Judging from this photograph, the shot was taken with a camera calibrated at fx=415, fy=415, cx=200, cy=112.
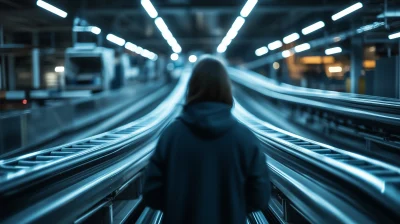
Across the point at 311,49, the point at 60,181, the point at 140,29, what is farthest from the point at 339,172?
the point at 140,29

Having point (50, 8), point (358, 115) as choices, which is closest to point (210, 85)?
point (358, 115)

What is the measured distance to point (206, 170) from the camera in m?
2.09

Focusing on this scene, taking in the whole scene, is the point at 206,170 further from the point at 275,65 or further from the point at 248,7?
the point at 275,65

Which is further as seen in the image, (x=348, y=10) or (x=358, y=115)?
(x=348, y=10)

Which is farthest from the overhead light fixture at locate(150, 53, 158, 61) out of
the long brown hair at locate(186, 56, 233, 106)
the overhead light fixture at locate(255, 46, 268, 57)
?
the long brown hair at locate(186, 56, 233, 106)

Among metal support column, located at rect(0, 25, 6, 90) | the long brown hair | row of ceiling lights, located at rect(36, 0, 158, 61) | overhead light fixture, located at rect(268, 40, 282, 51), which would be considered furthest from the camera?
overhead light fixture, located at rect(268, 40, 282, 51)

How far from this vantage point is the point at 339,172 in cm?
357

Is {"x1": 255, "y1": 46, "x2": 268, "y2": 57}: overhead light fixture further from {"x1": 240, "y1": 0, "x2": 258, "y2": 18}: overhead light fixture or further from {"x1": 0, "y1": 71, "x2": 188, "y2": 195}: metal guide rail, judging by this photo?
{"x1": 0, "y1": 71, "x2": 188, "y2": 195}: metal guide rail

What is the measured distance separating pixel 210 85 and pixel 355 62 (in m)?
11.8

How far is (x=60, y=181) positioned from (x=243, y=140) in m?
2.21

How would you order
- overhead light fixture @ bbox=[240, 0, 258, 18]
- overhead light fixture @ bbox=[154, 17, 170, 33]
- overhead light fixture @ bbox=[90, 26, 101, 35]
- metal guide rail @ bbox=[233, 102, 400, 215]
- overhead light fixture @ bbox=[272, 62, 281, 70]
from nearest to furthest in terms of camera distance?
1. metal guide rail @ bbox=[233, 102, 400, 215]
2. overhead light fixture @ bbox=[240, 0, 258, 18]
3. overhead light fixture @ bbox=[90, 26, 101, 35]
4. overhead light fixture @ bbox=[154, 17, 170, 33]
5. overhead light fixture @ bbox=[272, 62, 281, 70]

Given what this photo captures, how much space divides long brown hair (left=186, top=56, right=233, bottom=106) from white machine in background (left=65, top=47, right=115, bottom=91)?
62.7 feet

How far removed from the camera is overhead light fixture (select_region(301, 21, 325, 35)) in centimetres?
1439

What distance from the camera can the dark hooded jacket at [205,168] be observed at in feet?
6.81
